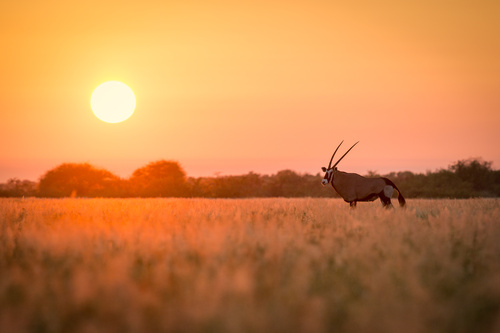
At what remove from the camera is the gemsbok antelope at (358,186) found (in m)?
14.8

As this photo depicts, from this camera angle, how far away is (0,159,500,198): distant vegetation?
37938 millimetres

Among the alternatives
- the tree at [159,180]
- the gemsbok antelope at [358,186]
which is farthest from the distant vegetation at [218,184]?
the gemsbok antelope at [358,186]

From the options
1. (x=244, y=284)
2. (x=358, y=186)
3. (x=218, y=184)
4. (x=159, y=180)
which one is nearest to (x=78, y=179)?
(x=159, y=180)

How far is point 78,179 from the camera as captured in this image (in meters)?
41.6

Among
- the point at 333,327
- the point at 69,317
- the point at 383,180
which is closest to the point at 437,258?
the point at 333,327

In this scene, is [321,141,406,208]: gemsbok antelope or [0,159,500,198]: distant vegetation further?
[0,159,500,198]: distant vegetation

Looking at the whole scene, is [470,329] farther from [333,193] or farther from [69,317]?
[333,193]

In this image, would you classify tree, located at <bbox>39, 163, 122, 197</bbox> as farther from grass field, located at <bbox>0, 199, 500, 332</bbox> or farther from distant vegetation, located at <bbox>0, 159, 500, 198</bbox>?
grass field, located at <bbox>0, 199, 500, 332</bbox>

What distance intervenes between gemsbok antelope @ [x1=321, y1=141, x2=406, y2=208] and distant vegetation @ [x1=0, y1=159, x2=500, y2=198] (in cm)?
2258

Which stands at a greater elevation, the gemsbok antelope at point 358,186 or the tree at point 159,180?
the tree at point 159,180

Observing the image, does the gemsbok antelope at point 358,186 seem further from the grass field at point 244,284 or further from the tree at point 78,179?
the tree at point 78,179

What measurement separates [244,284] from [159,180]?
36059mm

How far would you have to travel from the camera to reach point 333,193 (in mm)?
39531

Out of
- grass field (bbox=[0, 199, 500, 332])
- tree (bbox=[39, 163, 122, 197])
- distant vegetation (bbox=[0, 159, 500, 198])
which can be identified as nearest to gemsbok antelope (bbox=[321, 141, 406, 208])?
grass field (bbox=[0, 199, 500, 332])
